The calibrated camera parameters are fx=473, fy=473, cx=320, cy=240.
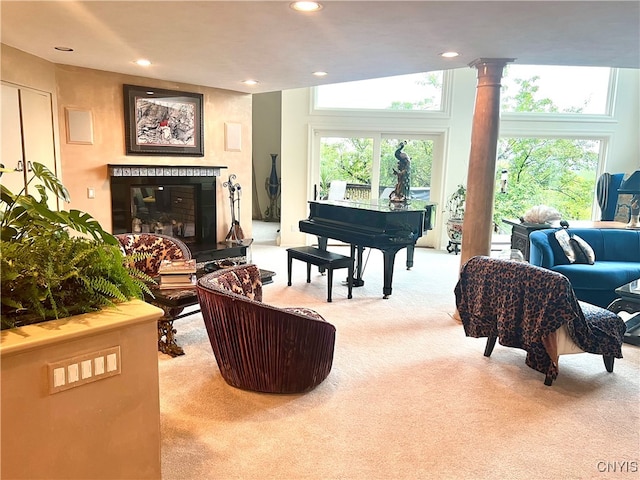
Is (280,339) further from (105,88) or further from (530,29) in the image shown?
(105,88)

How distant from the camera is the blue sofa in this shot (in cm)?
468

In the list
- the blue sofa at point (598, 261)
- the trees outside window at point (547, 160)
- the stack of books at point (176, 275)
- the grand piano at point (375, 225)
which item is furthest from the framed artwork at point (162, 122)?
the trees outside window at point (547, 160)

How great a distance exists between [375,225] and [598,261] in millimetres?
2486

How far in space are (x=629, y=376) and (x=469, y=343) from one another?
1131 mm

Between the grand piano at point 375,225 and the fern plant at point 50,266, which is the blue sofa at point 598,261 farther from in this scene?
the fern plant at point 50,266

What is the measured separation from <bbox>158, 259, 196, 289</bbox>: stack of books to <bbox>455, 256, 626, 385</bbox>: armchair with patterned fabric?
2165 mm

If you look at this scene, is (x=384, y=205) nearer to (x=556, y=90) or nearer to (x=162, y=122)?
(x=162, y=122)

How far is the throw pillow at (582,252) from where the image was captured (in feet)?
16.2

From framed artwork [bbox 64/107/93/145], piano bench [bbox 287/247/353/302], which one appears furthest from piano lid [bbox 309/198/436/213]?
framed artwork [bbox 64/107/93/145]

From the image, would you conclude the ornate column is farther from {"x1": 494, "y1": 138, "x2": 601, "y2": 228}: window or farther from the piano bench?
{"x1": 494, "y1": 138, "x2": 601, "y2": 228}: window

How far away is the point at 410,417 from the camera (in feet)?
9.17

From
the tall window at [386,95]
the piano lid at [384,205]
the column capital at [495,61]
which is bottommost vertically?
the piano lid at [384,205]

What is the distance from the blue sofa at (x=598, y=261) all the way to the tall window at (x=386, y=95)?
3.44m

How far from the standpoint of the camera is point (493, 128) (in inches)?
166
